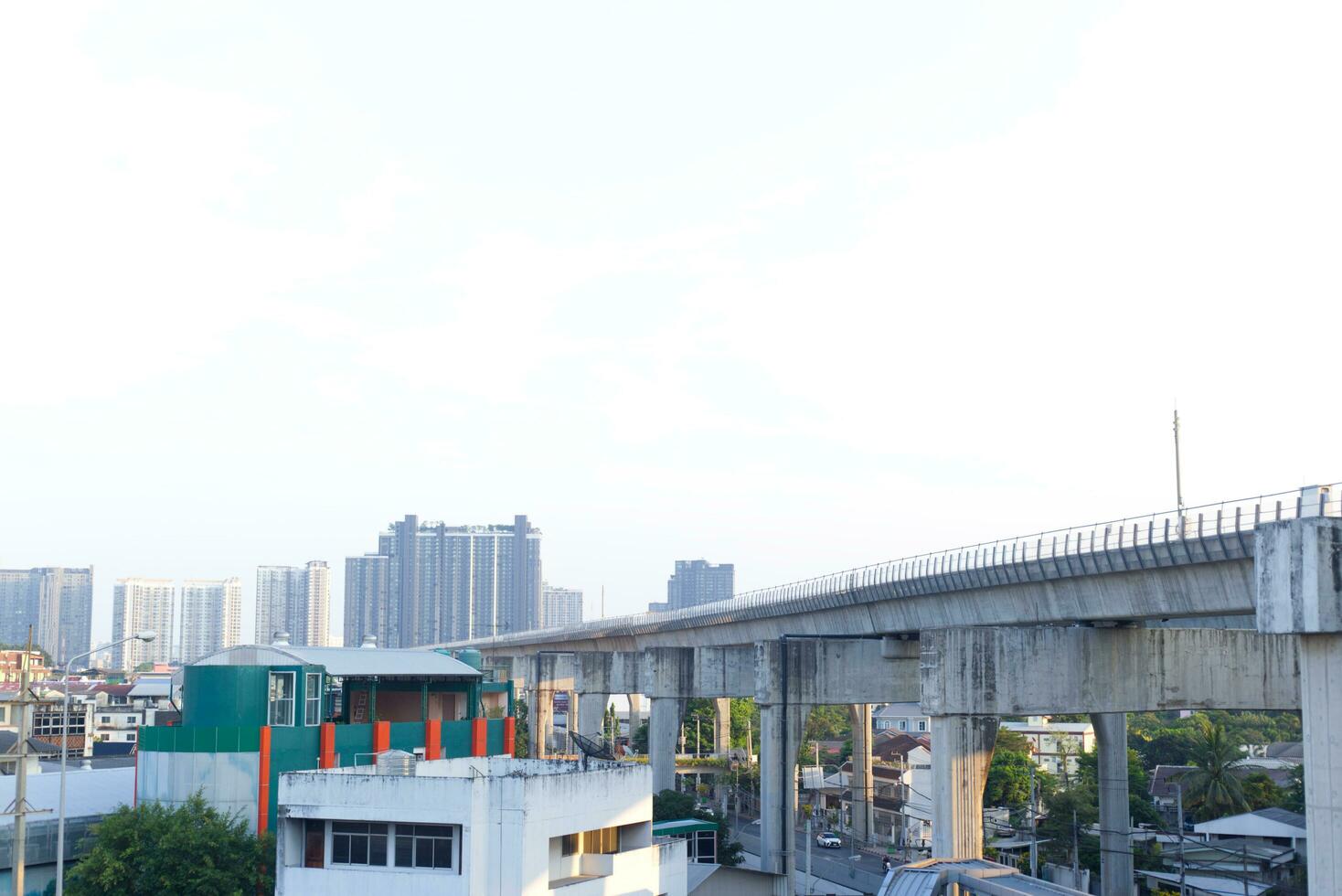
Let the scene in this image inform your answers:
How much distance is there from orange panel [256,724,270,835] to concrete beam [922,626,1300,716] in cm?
2135

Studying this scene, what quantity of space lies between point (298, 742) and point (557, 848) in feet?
37.2

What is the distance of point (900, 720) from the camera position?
126125 mm

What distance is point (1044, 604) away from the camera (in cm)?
3975

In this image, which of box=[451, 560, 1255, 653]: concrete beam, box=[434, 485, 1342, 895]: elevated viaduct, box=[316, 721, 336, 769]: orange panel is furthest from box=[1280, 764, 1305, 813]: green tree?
box=[316, 721, 336, 769]: orange panel

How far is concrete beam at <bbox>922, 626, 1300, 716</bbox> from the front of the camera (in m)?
36.1

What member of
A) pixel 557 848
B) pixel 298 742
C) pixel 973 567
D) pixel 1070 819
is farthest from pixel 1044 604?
pixel 1070 819

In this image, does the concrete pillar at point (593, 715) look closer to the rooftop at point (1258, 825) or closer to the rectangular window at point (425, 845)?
the rooftop at point (1258, 825)

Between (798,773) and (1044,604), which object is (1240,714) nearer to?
(798,773)

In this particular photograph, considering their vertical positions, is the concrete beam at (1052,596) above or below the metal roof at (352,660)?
above

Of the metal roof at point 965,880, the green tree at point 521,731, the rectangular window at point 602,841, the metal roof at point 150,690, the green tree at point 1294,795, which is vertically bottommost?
the green tree at point 521,731

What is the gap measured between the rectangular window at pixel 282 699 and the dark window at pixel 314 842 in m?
7.00

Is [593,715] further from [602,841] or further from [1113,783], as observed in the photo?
[602,841]

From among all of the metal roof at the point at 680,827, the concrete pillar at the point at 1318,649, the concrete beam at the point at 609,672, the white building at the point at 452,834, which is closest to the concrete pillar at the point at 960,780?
the white building at the point at 452,834

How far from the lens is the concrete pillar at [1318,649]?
2077cm
